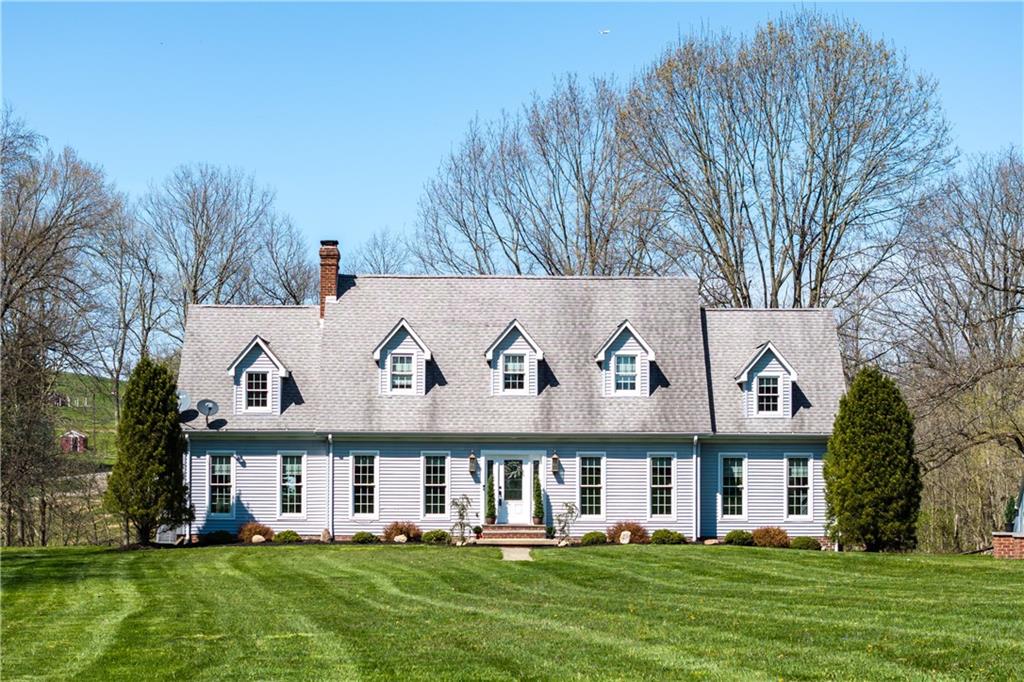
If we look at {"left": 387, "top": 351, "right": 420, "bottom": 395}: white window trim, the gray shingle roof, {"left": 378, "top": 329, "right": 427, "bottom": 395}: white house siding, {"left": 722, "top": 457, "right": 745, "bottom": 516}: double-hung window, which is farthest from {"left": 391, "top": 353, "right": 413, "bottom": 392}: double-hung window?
{"left": 722, "top": 457, "right": 745, "bottom": 516}: double-hung window

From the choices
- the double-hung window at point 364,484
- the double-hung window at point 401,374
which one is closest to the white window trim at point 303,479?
the double-hung window at point 364,484

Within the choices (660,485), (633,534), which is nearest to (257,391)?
(633,534)

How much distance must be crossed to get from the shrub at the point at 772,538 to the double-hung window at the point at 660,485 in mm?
2484

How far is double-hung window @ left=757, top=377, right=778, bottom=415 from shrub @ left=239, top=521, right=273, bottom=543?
14.0m

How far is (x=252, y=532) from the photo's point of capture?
37031 mm

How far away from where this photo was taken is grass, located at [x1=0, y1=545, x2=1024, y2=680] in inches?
618

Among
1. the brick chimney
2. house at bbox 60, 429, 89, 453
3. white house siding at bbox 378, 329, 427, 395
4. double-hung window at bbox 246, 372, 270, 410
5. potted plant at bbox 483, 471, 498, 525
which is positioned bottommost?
potted plant at bbox 483, 471, 498, 525

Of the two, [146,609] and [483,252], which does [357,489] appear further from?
[483,252]

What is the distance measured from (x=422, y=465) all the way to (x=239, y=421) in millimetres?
5224

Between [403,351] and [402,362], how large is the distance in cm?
35

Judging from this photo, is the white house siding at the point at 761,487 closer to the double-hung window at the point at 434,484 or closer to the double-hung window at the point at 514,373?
the double-hung window at the point at 514,373

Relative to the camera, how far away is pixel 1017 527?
32.1m

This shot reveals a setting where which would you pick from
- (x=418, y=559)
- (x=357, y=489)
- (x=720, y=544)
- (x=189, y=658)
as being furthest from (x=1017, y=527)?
(x=189, y=658)

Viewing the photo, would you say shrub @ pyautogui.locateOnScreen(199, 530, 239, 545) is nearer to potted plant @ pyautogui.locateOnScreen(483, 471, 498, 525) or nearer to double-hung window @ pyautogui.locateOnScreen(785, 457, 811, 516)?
potted plant @ pyautogui.locateOnScreen(483, 471, 498, 525)
